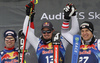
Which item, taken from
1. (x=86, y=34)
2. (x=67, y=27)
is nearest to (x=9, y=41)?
(x=67, y=27)

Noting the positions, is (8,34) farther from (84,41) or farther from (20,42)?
(84,41)

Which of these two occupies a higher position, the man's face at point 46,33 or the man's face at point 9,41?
the man's face at point 46,33

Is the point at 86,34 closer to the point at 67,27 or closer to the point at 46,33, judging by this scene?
the point at 67,27

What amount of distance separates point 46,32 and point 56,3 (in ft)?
3.90

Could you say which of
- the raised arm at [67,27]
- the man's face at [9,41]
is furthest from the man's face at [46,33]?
the man's face at [9,41]

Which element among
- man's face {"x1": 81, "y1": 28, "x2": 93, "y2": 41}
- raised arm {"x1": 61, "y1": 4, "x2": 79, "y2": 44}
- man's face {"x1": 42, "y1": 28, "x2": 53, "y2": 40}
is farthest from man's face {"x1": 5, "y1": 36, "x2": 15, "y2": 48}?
man's face {"x1": 81, "y1": 28, "x2": 93, "y2": 41}


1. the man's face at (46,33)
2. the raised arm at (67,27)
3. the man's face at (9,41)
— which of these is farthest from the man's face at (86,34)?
the man's face at (9,41)

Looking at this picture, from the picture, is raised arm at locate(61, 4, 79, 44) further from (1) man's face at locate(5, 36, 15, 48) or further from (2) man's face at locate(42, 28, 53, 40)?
(1) man's face at locate(5, 36, 15, 48)

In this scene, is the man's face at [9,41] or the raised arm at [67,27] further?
the man's face at [9,41]

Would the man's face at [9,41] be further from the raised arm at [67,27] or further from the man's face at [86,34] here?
the man's face at [86,34]

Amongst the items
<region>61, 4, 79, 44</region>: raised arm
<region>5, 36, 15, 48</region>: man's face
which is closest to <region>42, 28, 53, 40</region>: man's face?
<region>61, 4, 79, 44</region>: raised arm

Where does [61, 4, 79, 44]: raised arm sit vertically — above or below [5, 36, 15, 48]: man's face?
above

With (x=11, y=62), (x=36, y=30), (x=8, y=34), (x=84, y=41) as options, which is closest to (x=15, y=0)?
(x=36, y=30)

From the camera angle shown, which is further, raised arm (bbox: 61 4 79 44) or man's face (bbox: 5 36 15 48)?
man's face (bbox: 5 36 15 48)
